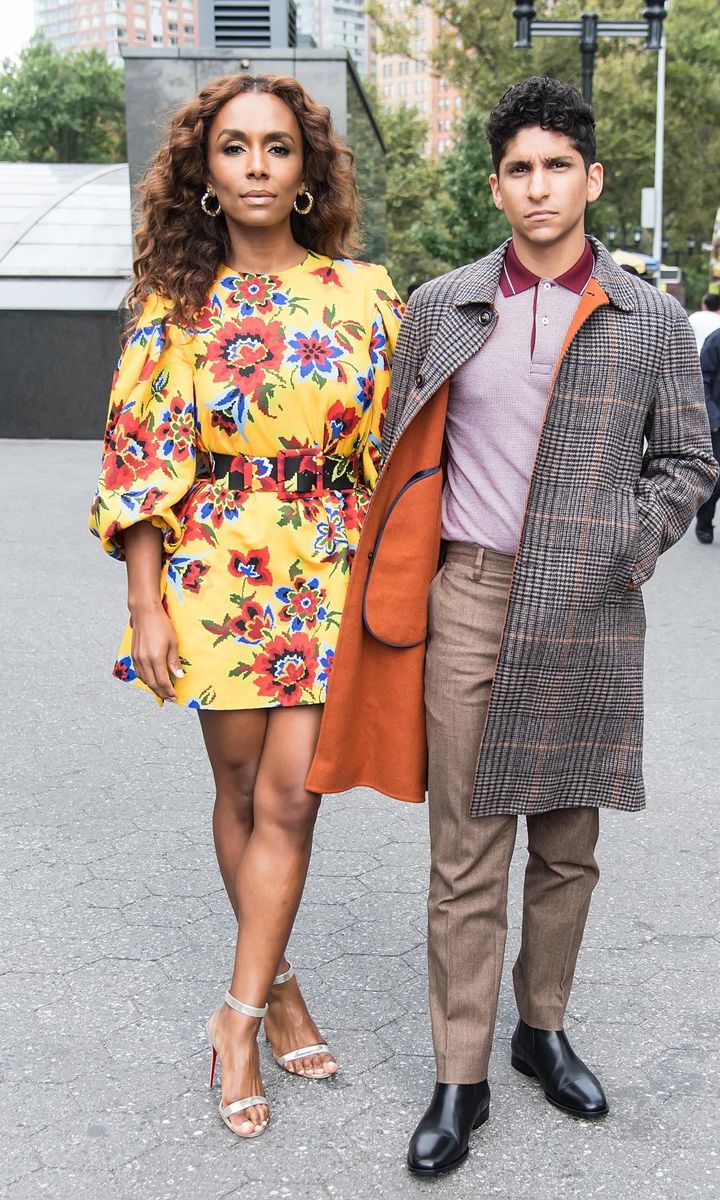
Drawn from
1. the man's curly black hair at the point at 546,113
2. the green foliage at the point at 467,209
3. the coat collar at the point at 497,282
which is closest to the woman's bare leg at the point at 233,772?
the coat collar at the point at 497,282

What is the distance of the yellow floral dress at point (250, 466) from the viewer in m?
2.85

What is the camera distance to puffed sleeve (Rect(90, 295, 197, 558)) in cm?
287

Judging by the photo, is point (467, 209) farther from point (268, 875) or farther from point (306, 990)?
point (268, 875)

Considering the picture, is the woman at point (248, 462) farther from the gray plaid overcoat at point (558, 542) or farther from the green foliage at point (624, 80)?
the green foliage at point (624, 80)

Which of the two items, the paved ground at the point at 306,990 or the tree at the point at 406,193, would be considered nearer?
the paved ground at the point at 306,990

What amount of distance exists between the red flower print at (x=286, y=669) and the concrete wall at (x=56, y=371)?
51.1ft

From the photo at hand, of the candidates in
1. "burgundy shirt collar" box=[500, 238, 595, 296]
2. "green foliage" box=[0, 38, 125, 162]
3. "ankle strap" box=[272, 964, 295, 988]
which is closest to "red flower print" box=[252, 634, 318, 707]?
"ankle strap" box=[272, 964, 295, 988]

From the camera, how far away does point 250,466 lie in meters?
2.89

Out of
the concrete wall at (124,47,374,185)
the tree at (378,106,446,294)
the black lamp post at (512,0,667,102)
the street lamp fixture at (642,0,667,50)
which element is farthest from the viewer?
the tree at (378,106,446,294)

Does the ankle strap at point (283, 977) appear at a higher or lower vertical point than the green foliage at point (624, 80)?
lower

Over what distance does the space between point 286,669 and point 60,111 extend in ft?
219

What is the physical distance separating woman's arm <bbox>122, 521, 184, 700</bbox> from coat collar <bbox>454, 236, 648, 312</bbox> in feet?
2.69

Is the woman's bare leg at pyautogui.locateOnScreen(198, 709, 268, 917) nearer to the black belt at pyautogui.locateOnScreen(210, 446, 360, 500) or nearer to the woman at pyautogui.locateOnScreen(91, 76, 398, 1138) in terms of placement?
the woman at pyautogui.locateOnScreen(91, 76, 398, 1138)

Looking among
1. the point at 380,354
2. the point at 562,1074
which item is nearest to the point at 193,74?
the point at 380,354
